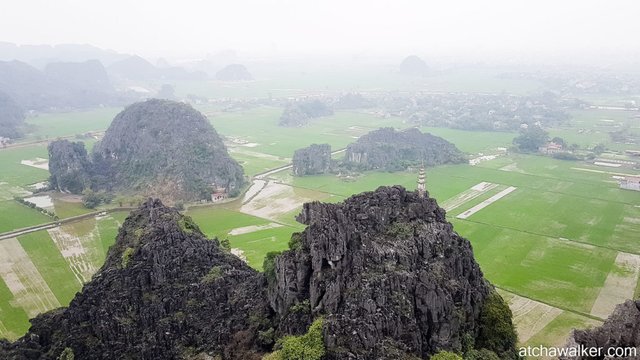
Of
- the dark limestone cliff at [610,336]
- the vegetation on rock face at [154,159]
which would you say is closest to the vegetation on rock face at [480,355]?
the dark limestone cliff at [610,336]

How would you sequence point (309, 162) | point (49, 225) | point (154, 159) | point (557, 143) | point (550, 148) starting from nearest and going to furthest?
point (49, 225), point (154, 159), point (309, 162), point (550, 148), point (557, 143)

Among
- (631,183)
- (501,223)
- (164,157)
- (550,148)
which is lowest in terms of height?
(501,223)

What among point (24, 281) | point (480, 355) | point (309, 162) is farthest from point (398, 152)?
point (480, 355)

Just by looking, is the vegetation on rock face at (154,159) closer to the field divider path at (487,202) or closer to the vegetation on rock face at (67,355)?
the field divider path at (487,202)

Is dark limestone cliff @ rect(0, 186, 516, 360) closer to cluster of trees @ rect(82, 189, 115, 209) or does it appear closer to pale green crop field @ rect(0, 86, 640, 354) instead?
pale green crop field @ rect(0, 86, 640, 354)

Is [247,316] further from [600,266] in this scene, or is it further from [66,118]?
[66,118]

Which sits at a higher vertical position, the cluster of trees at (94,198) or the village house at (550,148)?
the cluster of trees at (94,198)

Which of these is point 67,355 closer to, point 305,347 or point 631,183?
point 305,347
